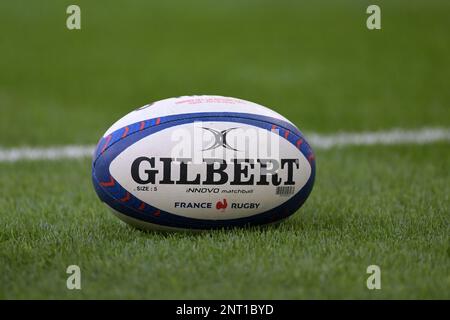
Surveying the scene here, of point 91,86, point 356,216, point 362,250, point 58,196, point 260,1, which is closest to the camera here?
point 362,250

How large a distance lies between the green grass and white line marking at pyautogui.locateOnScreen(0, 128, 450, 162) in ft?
5.71

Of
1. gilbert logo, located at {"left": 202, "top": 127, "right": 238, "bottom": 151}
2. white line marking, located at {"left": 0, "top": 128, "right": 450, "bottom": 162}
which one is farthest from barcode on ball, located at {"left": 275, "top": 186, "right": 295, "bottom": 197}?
white line marking, located at {"left": 0, "top": 128, "right": 450, "bottom": 162}

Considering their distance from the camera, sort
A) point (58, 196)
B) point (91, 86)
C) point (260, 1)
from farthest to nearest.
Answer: point (260, 1) < point (91, 86) < point (58, 196)

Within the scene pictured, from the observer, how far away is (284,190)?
163 inches

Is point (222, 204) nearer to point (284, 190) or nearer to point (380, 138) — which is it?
point (284, 190)

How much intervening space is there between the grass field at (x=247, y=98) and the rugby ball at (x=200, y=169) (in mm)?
128

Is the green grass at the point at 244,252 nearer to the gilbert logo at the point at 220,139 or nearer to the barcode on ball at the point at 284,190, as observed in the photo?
the barcode on ball at the point at 284,190

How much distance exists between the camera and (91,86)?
10.4 metres

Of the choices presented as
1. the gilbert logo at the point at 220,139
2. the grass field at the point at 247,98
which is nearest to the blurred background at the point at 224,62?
the grass field at the point at 247,98

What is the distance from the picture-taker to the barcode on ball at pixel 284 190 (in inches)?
163

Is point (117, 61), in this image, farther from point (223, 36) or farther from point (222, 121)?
point (222, 121)

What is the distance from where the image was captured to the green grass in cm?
335

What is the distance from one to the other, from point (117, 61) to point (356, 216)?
24.3 ft
